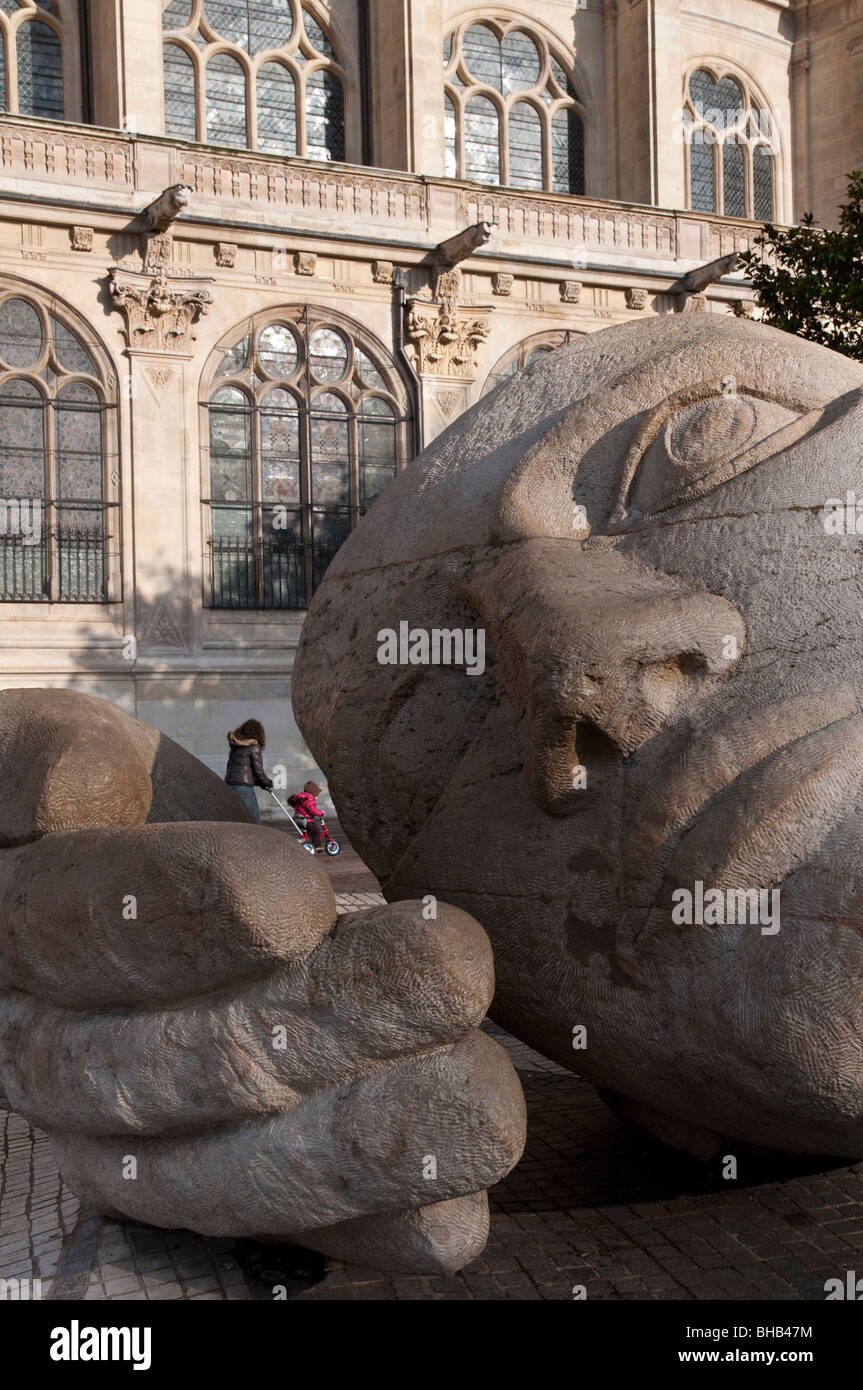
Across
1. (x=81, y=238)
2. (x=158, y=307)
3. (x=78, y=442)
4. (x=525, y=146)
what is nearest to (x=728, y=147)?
(x=525, y=146)

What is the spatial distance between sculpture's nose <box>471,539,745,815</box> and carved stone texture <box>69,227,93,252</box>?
16.6 m

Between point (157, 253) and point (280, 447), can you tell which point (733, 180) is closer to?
point (280, 447)

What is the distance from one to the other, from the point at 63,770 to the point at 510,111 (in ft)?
77.6

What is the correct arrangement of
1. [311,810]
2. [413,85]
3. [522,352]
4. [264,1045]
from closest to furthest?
1. [264,1045]
2. [311,810]
3. [522,352]
4. [413,85]

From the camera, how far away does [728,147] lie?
26.4 meters

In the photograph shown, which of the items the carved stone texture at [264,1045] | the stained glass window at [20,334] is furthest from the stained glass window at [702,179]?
the carved stone texture at [264,1045]

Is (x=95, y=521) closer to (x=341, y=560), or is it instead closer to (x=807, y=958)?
(x=341, y=560)

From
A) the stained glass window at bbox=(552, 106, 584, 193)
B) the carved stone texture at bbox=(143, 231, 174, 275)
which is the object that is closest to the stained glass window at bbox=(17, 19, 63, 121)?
the carved stone texture at bbox=(143, 231, 174, 275)

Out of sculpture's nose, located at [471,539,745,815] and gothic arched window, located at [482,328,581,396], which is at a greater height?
gothic arched window, located at [482,328,581,396]

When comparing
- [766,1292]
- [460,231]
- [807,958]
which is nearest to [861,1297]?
[766,1292]

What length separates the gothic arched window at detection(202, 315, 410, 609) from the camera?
19.6 m

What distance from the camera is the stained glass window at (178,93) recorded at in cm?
2189

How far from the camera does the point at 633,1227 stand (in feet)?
12.0

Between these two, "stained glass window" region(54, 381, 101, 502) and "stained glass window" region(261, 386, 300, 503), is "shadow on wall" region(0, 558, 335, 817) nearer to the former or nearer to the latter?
"stained glass window" region(54, 381, 101, 502)
